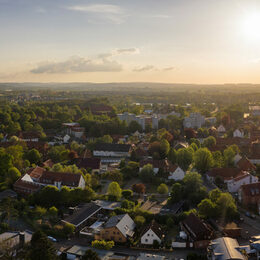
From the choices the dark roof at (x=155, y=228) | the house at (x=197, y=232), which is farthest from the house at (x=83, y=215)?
the house at (x=197, y=232)

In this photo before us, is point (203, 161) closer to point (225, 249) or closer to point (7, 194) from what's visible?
point (225, 249)

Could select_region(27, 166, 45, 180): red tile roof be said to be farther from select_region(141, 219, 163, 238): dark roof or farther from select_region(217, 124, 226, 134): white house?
select_region(217, 124, 226, 134): white house

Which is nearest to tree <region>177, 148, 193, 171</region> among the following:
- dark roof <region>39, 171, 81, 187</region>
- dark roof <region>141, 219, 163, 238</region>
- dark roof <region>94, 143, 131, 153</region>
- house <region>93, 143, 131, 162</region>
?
house <region>93, 143, 131, 162</region>

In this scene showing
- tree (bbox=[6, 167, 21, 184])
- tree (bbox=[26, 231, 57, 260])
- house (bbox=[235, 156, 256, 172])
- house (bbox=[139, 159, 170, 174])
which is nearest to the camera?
tree (bbox=[26, 231, 57, 260])

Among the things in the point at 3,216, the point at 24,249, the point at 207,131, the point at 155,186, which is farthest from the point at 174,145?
the point at 24,249

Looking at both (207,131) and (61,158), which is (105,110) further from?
(61,158)

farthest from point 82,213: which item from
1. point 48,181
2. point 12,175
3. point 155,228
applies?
point 12,175

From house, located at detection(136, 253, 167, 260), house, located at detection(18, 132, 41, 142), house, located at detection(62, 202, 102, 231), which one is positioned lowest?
house, located at detection(136, 253, 167, 260)
